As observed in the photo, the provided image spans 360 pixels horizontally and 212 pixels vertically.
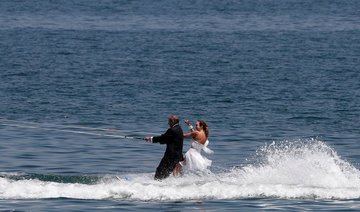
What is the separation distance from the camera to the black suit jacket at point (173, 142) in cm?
3491

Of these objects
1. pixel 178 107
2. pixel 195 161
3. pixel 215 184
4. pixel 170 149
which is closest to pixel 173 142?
pixel 170 149

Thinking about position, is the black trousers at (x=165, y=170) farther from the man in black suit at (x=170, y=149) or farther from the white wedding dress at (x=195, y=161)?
the white wedding dress at (x=195, y=161)

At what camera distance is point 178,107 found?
191ft

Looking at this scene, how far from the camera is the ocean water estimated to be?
3303cm

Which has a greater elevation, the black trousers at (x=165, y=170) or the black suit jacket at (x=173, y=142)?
the black suit jacket at (x=173, y=142)

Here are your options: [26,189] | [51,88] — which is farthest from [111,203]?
[51,88]

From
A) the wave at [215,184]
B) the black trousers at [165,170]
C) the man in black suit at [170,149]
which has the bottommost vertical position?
the wave at [215,184]

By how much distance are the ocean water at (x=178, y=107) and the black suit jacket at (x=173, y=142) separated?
0.72 m

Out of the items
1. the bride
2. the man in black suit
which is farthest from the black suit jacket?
the bride

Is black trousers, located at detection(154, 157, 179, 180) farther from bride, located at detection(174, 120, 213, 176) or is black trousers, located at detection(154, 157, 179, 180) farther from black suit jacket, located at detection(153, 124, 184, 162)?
bride, located at detection(174, 120, 213, 176)

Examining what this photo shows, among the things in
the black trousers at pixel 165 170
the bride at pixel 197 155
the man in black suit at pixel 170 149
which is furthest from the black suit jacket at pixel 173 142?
the bride at pixel 197 155

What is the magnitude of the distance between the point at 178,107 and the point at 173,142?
23.2 metres

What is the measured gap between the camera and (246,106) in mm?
58594

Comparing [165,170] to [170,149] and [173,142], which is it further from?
[173,142]
